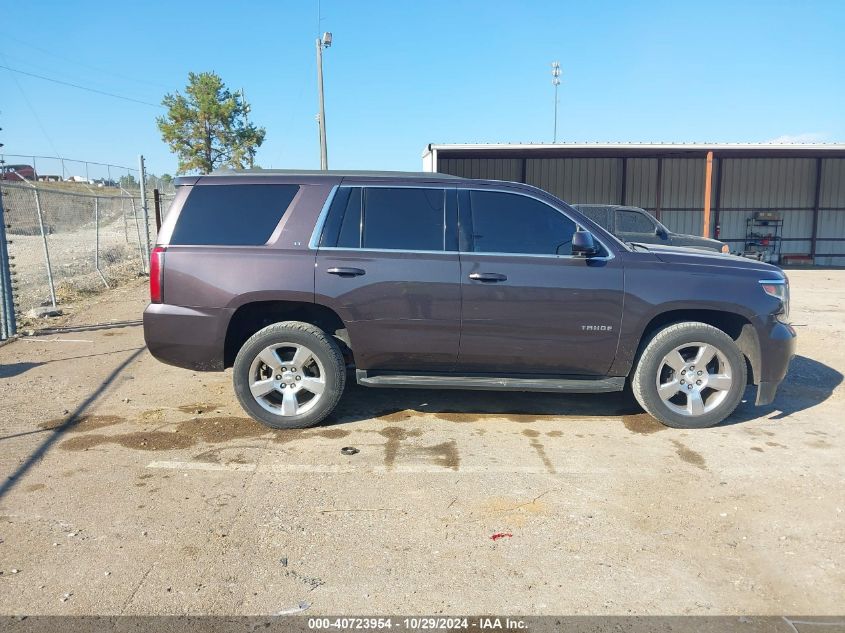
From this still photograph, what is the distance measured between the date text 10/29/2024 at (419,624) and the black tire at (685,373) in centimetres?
282

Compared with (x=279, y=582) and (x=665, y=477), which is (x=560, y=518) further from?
(x=279, y=582)

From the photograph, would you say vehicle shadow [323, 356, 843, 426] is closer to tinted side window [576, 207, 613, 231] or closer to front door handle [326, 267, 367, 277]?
front door handle [326, 267, 367, 277]

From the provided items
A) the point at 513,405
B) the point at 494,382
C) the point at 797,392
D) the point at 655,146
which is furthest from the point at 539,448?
the point at 655,146

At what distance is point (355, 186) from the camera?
516cm

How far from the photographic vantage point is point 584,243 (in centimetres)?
482

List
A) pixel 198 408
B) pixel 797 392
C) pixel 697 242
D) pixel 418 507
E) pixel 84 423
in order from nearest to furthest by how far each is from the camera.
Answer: pixel 418 507, pixel 84 423, pixel 198 408, pixel 797 392, pixel 697 242

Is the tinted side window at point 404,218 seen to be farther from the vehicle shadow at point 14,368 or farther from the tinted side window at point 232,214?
the vehicle shadow at point 14,368

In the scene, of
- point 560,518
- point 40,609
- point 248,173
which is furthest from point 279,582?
point 248,173

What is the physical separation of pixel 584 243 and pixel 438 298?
1198 millimetres

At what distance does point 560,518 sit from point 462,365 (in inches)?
65.9

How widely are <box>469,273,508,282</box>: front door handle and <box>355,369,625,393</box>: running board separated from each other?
80cm

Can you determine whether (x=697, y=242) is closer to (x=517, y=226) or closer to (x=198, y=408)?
(x=517, y=226)

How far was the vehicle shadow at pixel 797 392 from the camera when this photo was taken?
18.4ft

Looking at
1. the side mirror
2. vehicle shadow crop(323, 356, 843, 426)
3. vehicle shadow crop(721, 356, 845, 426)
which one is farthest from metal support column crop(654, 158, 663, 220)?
the side mirror
